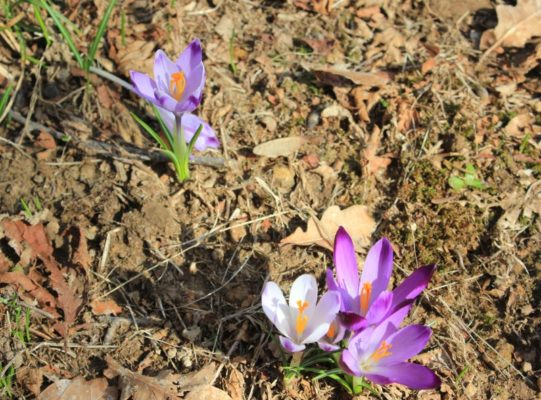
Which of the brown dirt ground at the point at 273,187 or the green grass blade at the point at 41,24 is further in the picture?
the green grass blade at the point at 41,24

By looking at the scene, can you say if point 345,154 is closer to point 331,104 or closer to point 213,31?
point 331,104

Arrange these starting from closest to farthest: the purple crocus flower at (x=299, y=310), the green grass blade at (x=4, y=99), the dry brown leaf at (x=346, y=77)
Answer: the purple crocus flower at (x=299, y=310) < the green grass blade at (x=4, y=99) < the dry brown leaf at (x=346, y=77)

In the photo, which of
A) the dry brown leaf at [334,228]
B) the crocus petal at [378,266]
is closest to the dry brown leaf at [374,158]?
the dry brown leaf at [334,228]

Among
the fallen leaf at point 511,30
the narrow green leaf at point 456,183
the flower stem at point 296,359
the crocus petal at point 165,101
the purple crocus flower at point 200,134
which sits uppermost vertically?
the crocus petal at point 165,101

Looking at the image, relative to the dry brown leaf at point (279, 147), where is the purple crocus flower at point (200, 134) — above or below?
above

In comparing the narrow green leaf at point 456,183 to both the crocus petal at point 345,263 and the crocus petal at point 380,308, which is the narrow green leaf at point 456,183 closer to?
the crocus petal at point 345,263

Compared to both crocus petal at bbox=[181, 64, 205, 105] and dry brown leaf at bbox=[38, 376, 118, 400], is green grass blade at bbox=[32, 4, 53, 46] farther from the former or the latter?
dry brown leaf at bbox=[38, 376, 118, 400]

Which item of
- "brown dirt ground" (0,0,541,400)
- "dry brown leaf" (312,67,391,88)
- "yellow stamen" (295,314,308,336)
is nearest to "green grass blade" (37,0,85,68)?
"brown dirt ground" (0,0,541,400)
